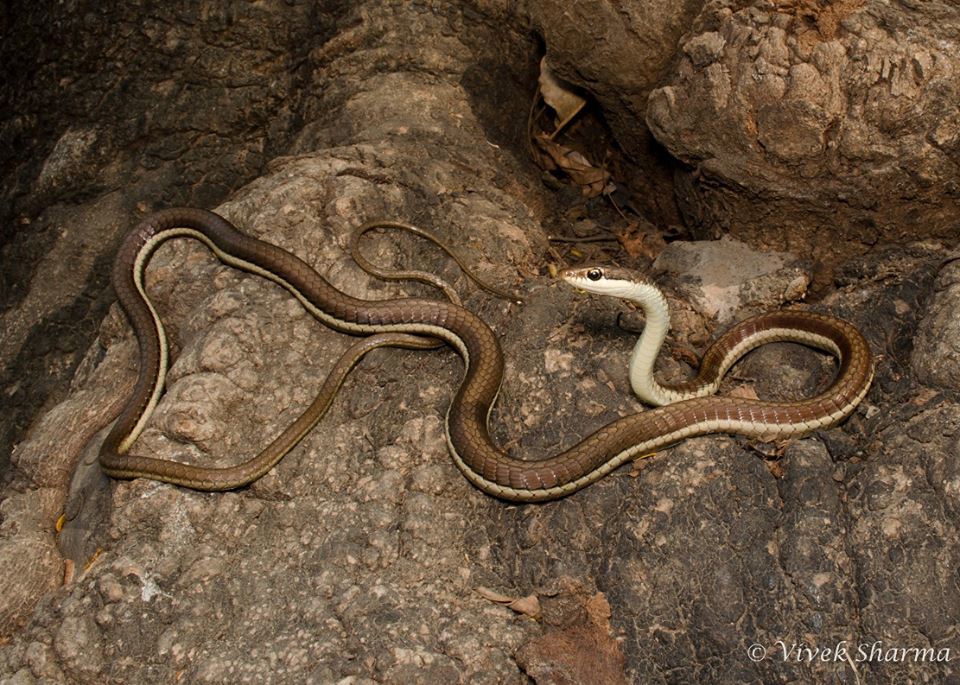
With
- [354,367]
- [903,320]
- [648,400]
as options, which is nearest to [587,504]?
[648,400]

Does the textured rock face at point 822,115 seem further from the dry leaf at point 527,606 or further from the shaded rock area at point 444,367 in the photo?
the dry leaf at point 527,606

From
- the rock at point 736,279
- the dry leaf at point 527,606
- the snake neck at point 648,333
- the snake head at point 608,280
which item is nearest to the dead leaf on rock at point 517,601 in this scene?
the dry leaf at point 527,606

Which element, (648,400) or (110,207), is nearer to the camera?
A: (648,400)

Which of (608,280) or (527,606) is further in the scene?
(608,280)

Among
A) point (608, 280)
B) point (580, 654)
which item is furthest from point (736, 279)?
point (580, 654)

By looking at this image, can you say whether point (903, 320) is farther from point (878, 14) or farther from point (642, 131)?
point (642, 131)

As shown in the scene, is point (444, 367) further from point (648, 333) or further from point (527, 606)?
point (527, 606)

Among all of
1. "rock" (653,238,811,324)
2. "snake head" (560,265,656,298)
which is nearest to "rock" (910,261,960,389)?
"rock" (653,238,811,324)
